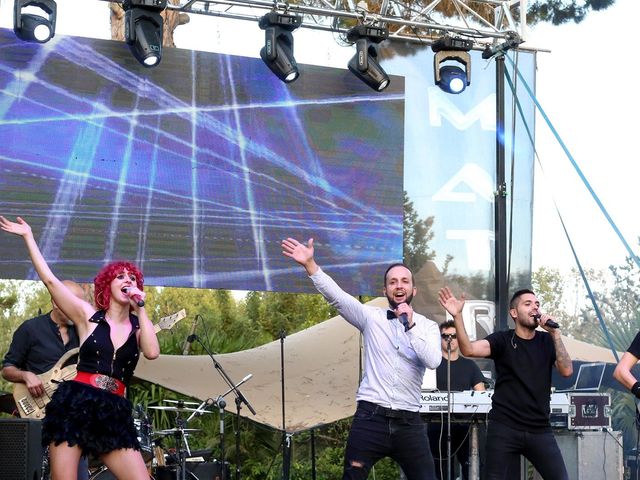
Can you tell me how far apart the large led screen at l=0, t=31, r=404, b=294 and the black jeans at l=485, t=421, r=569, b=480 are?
3.23m

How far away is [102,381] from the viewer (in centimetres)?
495

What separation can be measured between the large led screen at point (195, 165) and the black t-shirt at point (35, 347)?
1.20m

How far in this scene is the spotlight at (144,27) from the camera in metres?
8.30

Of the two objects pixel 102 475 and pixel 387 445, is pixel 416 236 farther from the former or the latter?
pixel 387 445

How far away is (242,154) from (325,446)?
797 centimetres

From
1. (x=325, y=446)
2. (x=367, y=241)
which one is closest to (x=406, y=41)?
(x=367, y=241)

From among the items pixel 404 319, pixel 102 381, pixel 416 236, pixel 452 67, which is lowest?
pixel 102 381

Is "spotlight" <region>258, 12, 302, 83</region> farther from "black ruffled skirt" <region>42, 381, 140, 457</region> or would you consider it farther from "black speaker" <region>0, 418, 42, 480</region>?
"black ruffled skirt" <region>42, 381, 140, 457</region>

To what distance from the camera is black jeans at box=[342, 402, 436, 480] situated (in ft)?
17.6

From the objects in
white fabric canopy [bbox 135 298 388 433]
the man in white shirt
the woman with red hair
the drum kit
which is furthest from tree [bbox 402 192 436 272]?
the woman with red hair

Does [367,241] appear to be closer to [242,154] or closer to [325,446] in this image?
[242,154]

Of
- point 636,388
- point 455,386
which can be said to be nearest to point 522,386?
point 636,388

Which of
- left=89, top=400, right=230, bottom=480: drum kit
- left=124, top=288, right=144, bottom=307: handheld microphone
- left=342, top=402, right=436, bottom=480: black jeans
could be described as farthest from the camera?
left=89, top=400, right=230, bottom=480: drum kit

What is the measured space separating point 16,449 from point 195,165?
3390 mm
